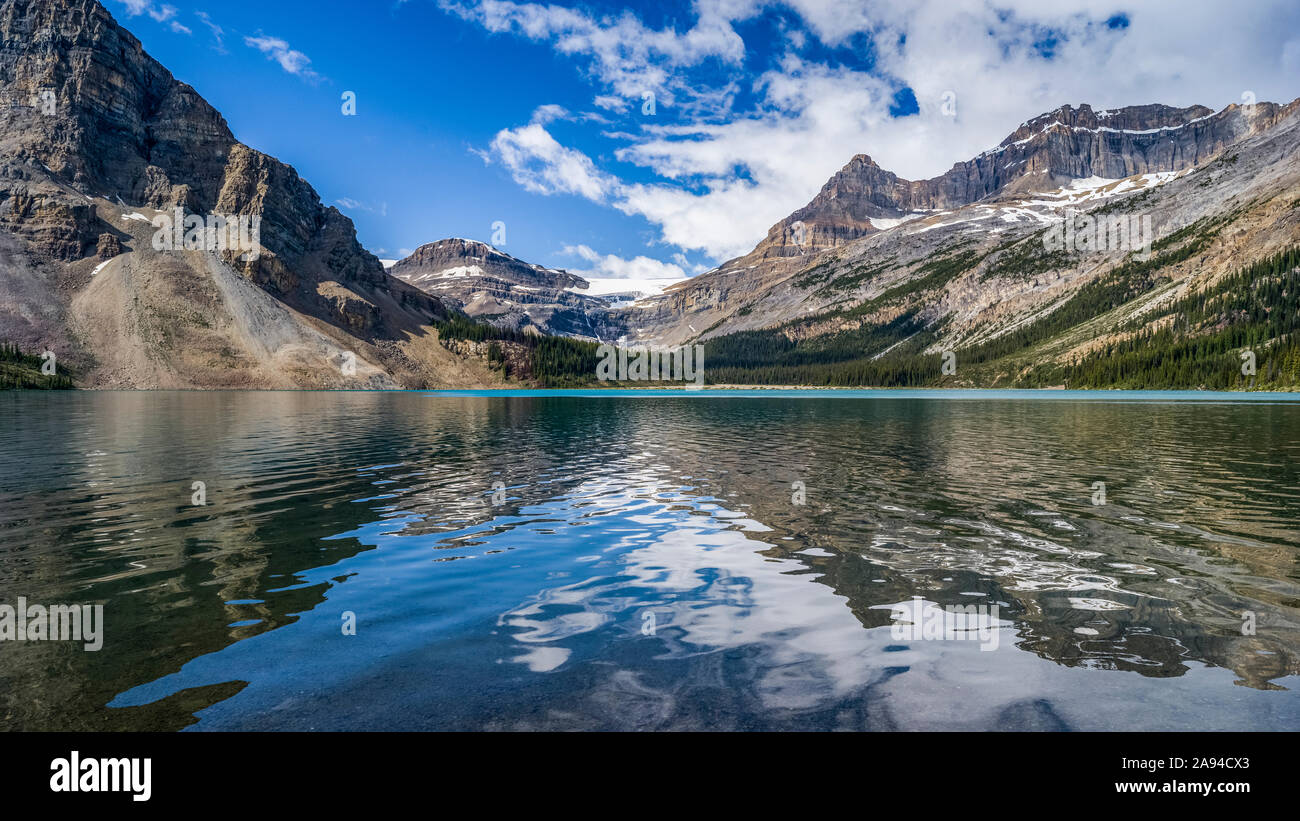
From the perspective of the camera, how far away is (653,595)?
15.0 m

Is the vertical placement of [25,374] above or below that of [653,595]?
above

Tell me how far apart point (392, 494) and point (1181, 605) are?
90.2ft

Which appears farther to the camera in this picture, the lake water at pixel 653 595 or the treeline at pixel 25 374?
the treeline at pixel 25 374

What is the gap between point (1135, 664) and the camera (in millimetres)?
10547

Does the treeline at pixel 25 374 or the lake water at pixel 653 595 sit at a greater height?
the treeline at pixel 25 374

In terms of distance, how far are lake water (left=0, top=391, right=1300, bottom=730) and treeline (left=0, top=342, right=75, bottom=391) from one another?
16943 cm

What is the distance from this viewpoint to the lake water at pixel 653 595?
9.23 meters

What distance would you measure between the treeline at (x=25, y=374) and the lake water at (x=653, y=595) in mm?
169428

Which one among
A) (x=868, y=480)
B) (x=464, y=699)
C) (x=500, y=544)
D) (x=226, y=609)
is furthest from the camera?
(x=868, y=480)

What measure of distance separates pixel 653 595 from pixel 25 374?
215 meters

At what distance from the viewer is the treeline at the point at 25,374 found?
152 meters
